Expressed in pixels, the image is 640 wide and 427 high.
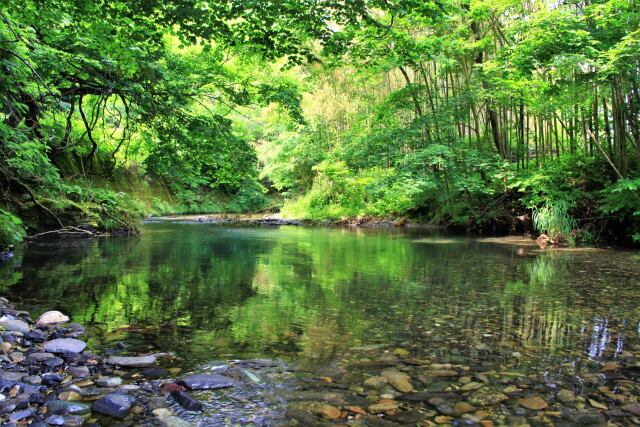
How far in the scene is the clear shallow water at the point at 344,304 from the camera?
4.00 meters

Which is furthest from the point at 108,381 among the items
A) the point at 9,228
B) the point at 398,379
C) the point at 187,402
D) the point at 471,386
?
the point at 9,228

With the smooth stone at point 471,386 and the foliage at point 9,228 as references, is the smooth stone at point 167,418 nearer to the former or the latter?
the smooth stone at point 471,386

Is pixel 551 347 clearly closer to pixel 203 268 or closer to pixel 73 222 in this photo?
pixel 203 268

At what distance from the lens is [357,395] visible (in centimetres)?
308

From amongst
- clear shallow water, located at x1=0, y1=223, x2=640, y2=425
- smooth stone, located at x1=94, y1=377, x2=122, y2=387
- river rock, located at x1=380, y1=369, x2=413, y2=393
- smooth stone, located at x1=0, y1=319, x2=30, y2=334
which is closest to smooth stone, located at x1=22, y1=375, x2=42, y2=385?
smooth stone, located at x1=94, y1=377, x2=122, y2=387

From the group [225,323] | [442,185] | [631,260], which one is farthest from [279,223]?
[225,323]

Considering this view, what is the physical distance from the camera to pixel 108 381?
317cm

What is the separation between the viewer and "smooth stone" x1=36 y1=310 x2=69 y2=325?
4555 mm

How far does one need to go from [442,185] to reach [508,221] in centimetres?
279

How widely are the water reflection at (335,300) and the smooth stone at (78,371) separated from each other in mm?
631

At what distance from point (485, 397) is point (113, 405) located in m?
2.33

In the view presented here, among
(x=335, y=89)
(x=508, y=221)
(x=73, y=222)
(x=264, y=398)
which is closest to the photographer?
(x=264, y=398)

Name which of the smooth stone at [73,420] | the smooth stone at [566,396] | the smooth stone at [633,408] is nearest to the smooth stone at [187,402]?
the smooth stone at [73,420]

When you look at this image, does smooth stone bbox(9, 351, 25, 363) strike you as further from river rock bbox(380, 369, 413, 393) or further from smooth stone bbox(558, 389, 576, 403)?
smooth stone bbox(558, 389, 576, 403)
